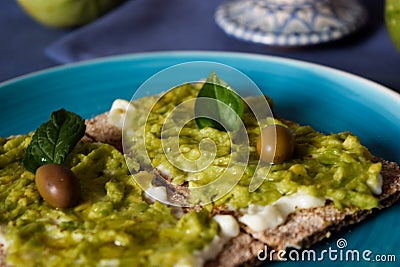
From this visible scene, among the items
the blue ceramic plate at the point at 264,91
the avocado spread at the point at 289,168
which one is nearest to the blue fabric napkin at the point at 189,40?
the blue ceramic plate at the point at 264,91

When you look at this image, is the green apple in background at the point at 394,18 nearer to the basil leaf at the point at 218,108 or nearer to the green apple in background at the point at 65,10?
the basil leaf at the point at 218,108

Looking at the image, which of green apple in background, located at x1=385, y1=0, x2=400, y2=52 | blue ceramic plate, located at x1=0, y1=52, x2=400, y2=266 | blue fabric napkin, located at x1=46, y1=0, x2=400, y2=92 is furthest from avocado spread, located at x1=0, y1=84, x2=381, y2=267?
blue fabric napkin, located at x1=46, y1=0, x2=400, y2=92

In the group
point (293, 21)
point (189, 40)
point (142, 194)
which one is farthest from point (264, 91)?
point (142, 194)

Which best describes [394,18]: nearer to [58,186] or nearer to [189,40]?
[189,40]

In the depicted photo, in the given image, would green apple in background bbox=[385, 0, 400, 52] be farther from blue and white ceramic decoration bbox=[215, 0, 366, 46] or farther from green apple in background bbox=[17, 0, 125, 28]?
green apple in background bbox=[17, 0, 125, 28]

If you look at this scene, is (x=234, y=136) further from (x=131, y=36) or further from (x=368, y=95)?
(x=131, y=36)
